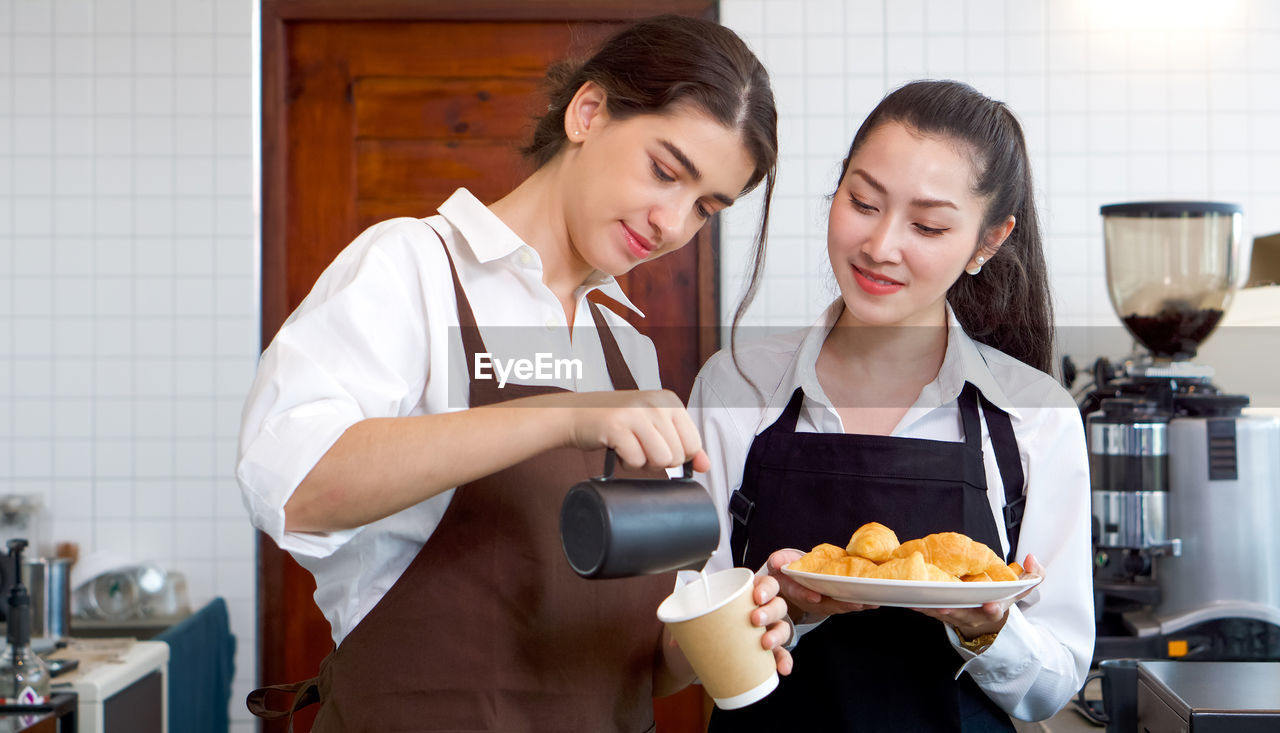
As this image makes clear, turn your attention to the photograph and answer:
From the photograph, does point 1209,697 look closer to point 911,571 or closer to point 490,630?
point 911,571

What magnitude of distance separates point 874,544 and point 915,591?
0.37 ft

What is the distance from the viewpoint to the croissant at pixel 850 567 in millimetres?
1115

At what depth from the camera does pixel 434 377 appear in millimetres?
1046

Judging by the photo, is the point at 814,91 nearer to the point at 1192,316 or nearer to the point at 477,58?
the point at 477,58

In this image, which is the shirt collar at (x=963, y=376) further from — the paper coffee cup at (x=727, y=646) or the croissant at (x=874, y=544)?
the paper coffee cup at (x=727, y=646)

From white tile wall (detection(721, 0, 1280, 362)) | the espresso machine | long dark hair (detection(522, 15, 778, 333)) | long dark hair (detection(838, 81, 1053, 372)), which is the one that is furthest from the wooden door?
long dark hair (detection(522, 15, 778, 333))

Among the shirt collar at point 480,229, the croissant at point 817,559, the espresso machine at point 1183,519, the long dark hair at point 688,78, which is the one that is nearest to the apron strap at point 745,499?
the croissant at point 817,559

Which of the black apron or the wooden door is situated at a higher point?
the wooden door

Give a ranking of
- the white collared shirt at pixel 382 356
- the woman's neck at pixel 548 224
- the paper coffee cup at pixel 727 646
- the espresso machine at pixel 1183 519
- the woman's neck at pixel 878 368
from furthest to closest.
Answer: the espresso machine at pixel 1183 519
the woman's neck at pixel 878 368
the woman's neck at pixel 548 224
the paper coffee cup at pixel 727 646
the white collared shirt at pixel 382 356

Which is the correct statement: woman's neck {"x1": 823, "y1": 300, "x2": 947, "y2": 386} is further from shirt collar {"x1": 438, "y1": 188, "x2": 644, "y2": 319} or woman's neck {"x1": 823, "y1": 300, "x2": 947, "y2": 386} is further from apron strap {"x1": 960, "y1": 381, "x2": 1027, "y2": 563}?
shirt collar {"x1": 438, "y1": 188, "x2": 644, "y2": 319}

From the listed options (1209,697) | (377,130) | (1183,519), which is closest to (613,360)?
(1209,697)

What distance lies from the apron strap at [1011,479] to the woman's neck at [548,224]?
1.88 ft

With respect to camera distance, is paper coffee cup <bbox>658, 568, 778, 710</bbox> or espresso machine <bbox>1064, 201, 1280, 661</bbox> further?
espresso machine <bbox>1064, 201, 1280, 661</bbox>

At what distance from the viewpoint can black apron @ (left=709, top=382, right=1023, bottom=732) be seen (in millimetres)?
1329
